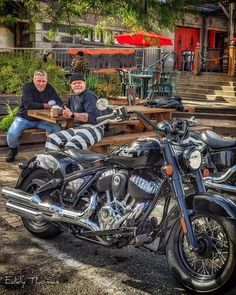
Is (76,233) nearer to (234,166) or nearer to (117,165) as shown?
(117,165)

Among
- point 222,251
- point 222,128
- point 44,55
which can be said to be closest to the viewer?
point 222,251

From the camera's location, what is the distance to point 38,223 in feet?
15.0

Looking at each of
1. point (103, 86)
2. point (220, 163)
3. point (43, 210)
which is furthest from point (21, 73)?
point (43, 210)

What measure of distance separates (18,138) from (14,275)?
4.18 metres

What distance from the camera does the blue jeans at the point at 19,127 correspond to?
762 centimetres

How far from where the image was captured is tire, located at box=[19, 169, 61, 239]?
4.49 meters

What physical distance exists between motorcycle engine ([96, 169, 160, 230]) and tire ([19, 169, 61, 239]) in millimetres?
830

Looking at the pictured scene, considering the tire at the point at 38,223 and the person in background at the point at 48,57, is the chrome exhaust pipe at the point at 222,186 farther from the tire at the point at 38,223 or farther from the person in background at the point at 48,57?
the person in background at the point at 48,57

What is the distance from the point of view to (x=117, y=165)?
382 cm

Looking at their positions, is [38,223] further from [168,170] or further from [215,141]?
[215,141]

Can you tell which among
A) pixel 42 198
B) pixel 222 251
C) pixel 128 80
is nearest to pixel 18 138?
pixel 42 198

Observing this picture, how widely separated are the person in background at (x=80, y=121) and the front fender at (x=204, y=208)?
2.69m

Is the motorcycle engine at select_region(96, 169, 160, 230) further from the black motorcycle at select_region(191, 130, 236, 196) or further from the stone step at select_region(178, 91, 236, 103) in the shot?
the stone step at select_region(178, 91, 236, 103)

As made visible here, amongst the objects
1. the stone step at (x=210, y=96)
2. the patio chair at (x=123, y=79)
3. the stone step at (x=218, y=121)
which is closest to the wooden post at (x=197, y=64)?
the stone step at (x=210, y=96)
